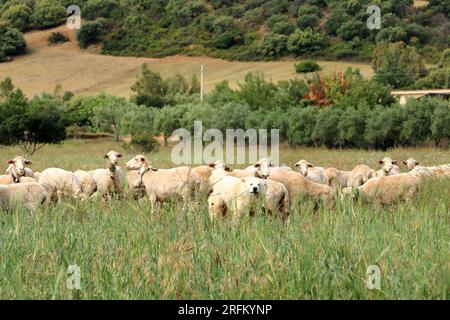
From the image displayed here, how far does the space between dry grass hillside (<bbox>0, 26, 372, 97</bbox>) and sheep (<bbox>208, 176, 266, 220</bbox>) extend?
291ft

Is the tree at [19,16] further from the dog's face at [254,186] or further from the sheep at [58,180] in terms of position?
the dog's face at [254,186]

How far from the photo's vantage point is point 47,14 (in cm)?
13662

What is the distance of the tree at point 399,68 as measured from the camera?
85812 mm

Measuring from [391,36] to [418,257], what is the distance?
108918 millimetres

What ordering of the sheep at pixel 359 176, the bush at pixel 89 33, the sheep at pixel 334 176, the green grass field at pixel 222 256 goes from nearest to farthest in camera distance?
the green grass field at pixel 222 256 < the sheep at pixel 334 176 < the sheep at pixel 359 176 < the bush at pixel 89 33

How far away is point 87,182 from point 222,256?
32.6ft

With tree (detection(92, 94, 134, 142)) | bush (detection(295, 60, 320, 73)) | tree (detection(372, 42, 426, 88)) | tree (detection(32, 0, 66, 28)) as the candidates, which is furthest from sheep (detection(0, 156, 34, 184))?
tree (detection(32, 0, 66, 28))

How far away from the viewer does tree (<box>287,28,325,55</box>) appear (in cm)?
11688

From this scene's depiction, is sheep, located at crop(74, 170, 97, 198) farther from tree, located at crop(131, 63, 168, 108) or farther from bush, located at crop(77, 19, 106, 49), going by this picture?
bush, located at crop(77, 19, 106, 49)

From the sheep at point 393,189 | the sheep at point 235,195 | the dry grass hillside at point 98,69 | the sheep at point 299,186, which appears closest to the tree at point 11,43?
the dry grass hillside at point 98,69

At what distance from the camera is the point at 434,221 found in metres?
8.28

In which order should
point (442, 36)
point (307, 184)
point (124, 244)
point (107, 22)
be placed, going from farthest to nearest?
point (107, 22), point (442, 36), point (307, 184), point (124, 244)
